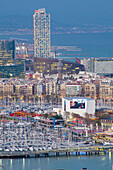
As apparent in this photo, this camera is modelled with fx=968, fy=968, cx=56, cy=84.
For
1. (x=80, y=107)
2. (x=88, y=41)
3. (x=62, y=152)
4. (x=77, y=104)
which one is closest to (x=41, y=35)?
(x=77, y=104)

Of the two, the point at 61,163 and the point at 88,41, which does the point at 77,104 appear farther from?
the point at 88,41

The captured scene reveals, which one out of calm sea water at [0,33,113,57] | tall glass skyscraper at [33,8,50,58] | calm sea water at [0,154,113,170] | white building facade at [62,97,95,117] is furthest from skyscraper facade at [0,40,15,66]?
calm sea water at [0,154,113,170]

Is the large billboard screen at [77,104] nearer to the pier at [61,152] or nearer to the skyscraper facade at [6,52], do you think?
the pier at [61,152]

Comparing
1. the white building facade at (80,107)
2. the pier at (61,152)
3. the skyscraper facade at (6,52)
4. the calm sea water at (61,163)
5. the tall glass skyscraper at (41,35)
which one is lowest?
the calm sea water at (61,163)

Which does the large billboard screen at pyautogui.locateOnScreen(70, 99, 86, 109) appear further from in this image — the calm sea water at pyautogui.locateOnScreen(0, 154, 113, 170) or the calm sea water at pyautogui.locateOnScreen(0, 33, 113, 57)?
the calm sea water at pyautogui.locateOnScreen(0, 33, 113, 57)

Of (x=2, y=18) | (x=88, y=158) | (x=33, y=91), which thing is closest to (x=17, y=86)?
(x=33, y=91)

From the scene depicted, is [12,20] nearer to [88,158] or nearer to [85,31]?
[85,31]

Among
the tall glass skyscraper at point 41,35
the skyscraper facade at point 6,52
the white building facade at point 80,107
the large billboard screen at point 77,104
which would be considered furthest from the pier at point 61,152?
the tall glass skyscraper at point 41,35
